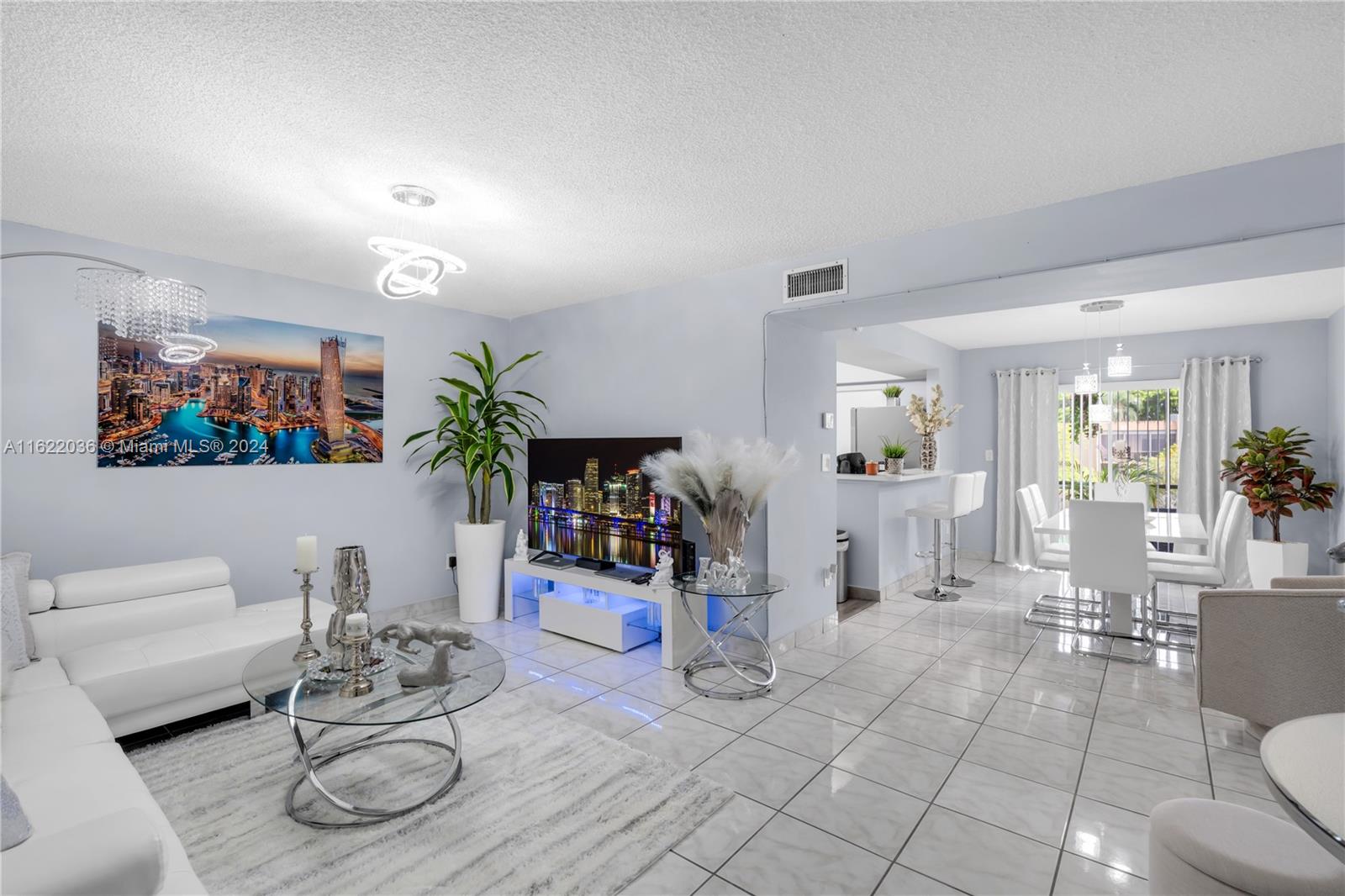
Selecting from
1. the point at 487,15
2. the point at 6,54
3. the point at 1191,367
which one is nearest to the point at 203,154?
the point at 6,54

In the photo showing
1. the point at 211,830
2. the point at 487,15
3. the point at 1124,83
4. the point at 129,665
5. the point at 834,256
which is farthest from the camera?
the point at 834,256

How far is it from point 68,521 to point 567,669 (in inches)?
110

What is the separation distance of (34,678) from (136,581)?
0.78 m

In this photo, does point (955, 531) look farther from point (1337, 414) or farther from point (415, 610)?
point (415, 610)

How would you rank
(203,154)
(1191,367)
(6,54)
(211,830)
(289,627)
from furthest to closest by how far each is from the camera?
(1191,367) → (289,627) → (203,154) → (211,830) → (6,54)

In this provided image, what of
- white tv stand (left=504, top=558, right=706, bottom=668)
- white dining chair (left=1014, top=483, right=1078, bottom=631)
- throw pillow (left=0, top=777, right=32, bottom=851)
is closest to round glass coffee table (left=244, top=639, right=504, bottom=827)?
throw pillow (left=0, top=777, right=32, bottom=851)

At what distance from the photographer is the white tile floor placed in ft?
6.43

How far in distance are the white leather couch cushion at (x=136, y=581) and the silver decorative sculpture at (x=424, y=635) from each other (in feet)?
4.93

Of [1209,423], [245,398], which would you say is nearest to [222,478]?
[245,398]

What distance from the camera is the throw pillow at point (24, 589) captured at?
267 cm

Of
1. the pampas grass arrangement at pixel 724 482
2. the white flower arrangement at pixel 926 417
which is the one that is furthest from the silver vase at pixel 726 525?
the white flower arrangement at pixel 926 417

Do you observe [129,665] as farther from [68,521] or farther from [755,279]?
[755,279]

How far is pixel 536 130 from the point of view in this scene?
7.32 feet

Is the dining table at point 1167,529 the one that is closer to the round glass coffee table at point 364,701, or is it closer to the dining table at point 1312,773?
the dining table at point 1312,773
